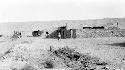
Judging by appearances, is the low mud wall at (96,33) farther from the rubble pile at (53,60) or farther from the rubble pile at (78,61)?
the rubble pile at (78,61)

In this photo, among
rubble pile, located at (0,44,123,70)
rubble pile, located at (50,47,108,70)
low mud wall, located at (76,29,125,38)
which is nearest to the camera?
rubble pile, located at (50,47,108,70)

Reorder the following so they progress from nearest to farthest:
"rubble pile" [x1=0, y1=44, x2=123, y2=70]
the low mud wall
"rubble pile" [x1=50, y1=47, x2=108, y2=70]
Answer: "rubble pile" [x1=50, y1=47, x2=108, y2=70] → "rubble pile" [x1=0, y1=44, x2=123, y2=70] → the low mud wall

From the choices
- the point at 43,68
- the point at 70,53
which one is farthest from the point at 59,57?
the point at 43,68

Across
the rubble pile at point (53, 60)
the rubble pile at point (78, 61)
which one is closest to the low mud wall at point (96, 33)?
the rubble pile at point (53, 60)

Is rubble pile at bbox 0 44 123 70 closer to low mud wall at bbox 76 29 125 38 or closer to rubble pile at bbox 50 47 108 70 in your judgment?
rubble pile at bbox 50 47 108 70

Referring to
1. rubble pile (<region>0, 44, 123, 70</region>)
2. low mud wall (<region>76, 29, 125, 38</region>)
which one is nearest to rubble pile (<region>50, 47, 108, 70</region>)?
rubble pile (<region>0, 44, 123, 70</region>)

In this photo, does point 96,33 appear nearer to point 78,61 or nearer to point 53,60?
point 53,60

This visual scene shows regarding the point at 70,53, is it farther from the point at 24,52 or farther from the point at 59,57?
the point at 24,52

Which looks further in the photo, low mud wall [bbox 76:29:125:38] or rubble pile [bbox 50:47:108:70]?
low mud wall [bbox 76:29:125:38]

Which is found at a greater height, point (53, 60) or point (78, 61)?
point (78, 61)

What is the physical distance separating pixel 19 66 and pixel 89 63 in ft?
17.8

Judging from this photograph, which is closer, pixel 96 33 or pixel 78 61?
pixel 78 61

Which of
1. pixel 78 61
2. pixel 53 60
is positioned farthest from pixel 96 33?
pixel 78 61

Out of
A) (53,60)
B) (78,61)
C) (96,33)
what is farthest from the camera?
(96,33)
